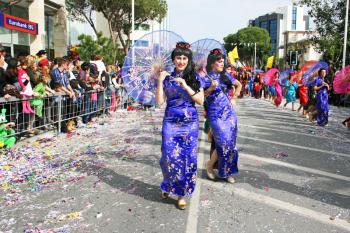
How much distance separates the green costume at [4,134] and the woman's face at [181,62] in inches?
159

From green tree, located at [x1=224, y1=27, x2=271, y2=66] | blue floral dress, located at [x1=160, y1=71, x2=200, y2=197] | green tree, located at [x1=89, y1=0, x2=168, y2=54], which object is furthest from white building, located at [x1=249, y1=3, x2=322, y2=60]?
blue floral dress, located at [x1=160, y1=71, x2=200, y2=197]

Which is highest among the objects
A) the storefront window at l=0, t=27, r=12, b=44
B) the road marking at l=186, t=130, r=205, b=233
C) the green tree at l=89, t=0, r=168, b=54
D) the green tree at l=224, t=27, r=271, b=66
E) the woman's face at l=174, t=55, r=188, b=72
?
Result: the green tree at l=224, t=27, r=271, b=66

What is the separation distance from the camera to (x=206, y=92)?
5461mm

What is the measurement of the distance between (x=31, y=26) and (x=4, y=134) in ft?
52.1

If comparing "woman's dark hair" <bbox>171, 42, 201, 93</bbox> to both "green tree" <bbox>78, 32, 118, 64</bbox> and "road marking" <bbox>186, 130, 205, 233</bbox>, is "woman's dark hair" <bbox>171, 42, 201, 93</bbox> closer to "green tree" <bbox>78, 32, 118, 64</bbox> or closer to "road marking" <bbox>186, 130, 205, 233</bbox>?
"road marking" <bbox>186, 130, 205, 233</bbox>

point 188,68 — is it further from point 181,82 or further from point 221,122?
point 221,122

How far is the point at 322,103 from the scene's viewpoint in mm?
12375

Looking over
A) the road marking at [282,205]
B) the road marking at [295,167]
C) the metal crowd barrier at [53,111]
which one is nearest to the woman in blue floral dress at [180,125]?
the road marking at [282,205]

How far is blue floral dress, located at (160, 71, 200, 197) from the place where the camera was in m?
4.86

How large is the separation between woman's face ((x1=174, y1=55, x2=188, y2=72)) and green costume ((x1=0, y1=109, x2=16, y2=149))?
405 cm

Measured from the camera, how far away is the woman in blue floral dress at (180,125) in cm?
485

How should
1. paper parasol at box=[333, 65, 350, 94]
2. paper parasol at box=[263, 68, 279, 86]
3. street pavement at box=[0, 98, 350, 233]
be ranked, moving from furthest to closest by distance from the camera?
paper parasol at box=[263, 68, 279, 86]
paper parasol at box=[333, 65, 350, 94]
street pavement at box=[0, 98, 350, 233]

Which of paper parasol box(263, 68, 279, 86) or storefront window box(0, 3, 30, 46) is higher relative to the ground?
storefront window box(0, 3, 30, 46)

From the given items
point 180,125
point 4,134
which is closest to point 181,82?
point 180,125
